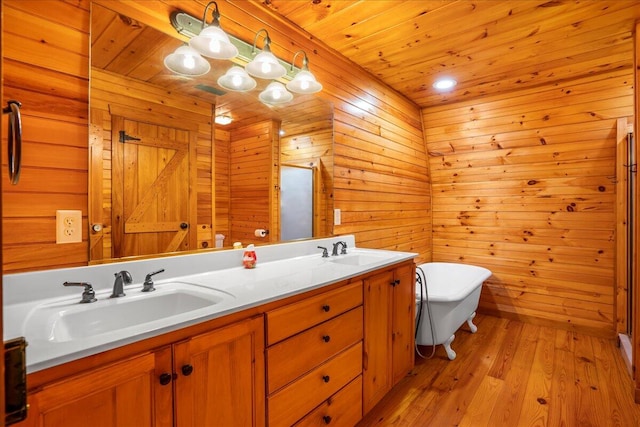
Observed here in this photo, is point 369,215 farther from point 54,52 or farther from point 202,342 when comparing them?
point 54,52

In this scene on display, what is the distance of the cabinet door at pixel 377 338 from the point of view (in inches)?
71.0

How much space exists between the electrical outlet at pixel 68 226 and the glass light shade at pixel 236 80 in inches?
37.6

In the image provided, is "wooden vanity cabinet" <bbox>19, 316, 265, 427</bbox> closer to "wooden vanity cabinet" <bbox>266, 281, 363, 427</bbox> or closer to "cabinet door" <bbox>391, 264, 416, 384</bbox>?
"wooden vanity cabinet" <bbox>266, 281, 363, 427</bbox>

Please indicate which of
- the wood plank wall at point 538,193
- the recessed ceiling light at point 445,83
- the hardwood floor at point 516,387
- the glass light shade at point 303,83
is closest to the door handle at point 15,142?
the glass light shade at point 303,83

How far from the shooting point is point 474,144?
11.8ft

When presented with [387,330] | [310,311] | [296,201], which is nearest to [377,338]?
[387,330]

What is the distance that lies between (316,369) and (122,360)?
840 millimetres

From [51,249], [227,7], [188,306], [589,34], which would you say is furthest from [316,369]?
[589,34]

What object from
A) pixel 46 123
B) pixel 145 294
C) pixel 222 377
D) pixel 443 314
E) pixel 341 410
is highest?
pixel 46 123

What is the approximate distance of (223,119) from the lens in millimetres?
1784

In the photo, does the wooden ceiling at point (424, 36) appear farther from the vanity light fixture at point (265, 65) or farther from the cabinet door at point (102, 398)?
the cabinet door at point (102, 398)

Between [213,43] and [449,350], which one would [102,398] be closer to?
[213,43]

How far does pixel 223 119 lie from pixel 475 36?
183 cm

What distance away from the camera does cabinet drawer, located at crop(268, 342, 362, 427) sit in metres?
1.29
